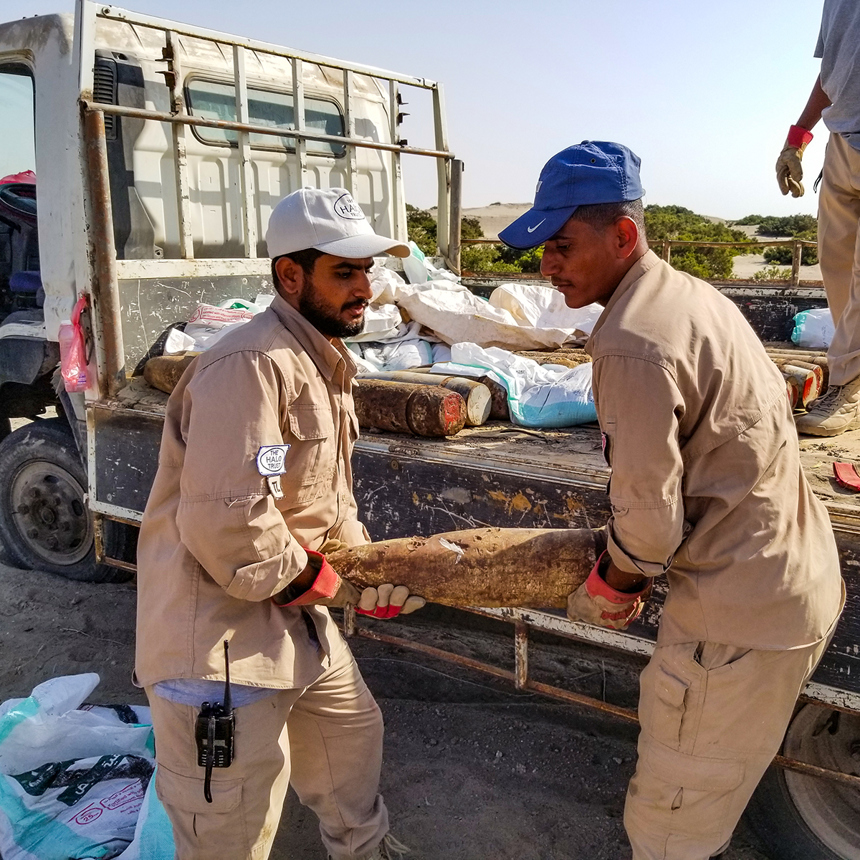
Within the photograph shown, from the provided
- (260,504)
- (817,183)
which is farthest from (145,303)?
(817,183)

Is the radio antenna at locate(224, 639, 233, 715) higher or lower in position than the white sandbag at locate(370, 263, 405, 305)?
lower

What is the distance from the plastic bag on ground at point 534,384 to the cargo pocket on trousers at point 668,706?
3.42ft

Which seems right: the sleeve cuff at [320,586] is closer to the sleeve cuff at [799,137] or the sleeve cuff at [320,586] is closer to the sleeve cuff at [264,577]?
the sleeve cuff at [264,577]

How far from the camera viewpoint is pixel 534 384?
305 cm

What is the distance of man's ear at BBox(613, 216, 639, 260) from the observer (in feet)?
5.84

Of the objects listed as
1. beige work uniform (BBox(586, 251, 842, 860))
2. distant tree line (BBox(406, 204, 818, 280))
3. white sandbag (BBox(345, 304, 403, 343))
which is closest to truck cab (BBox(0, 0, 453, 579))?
white sandbag (BBox(345, 304, 403, 343))

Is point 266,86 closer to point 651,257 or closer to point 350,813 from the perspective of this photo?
point 651,257

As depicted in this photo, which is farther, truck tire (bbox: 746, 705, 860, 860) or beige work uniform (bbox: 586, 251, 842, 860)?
truck tire (bbox: 746, 705, 860, 860)

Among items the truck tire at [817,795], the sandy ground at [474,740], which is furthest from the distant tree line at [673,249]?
the truck tire at [817,795]

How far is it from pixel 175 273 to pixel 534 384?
5.71 feet

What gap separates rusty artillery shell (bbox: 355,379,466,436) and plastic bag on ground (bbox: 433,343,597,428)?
0.26 meters

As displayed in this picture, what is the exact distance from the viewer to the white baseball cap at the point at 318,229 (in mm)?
1963

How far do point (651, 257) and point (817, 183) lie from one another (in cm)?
161

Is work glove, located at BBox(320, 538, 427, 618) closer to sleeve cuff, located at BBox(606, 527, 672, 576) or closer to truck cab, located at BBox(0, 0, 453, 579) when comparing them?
sleeve cuff, located at BBox(606, 527, 672, 576)
